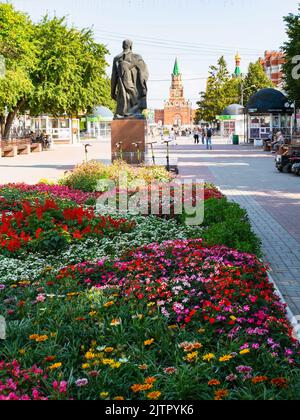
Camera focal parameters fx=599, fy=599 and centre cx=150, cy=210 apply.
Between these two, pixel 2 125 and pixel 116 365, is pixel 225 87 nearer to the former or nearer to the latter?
pixel 2 125

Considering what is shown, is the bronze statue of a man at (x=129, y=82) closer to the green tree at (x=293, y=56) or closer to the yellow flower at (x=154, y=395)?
the green tree at (x=293, y=56)

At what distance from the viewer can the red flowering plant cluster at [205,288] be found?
4422mm

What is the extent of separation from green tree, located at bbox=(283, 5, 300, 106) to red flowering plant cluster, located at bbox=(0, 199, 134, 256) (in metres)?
25.1

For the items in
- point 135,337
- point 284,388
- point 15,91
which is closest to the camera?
point 284,388

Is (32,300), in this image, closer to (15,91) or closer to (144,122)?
(144,122)

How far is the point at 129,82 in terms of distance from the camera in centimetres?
1927

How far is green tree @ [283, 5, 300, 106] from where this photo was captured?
31.3m

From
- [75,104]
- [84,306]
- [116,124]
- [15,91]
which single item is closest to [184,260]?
[84,306]

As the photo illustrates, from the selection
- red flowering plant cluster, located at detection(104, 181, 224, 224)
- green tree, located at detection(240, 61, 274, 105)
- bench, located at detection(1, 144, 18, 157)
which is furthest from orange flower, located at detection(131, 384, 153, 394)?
green tree, located at detection(240, 61, 274, 105)

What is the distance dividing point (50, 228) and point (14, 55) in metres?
32.2

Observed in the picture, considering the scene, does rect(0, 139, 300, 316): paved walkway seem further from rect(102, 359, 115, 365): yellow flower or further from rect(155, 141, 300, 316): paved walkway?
rect(102, 359, 115, 365): yellow flower

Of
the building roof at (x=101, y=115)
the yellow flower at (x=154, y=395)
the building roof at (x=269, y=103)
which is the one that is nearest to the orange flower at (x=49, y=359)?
the yellow flower at (x=154, y=395)

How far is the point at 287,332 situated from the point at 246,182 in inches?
609
